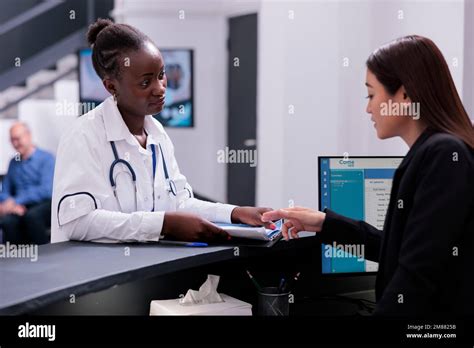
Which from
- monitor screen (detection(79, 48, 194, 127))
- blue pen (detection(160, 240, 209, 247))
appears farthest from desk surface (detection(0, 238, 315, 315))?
monitor screen (detection(79, 48, 194, 127))

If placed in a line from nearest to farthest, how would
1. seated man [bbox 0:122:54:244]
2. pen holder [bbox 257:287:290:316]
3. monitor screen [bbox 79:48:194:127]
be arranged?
pen holder [bbox 257:287:290:316]
seated man [bbox 0:122:54:244]
monitor screen [bbox 79:48:194:127]

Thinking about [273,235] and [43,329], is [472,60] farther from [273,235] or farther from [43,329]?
[43,329]

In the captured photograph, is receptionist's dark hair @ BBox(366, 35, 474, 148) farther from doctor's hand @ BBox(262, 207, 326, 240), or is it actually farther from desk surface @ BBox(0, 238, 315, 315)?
desk surface @ BBox(0, 238, 315, 315)

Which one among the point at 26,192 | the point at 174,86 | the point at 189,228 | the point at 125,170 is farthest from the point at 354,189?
the point at 174,86

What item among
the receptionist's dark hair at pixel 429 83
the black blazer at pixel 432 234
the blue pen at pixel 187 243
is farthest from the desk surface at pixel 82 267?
the receptionist's dark hair at pixel 429 83

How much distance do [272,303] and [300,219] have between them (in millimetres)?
203

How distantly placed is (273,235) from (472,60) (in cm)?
115

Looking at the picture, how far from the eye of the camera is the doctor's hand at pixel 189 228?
1233 millimetres

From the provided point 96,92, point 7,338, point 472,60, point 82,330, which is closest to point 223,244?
point 82,330

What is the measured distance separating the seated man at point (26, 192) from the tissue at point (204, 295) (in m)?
2.74

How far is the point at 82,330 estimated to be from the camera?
1006mm

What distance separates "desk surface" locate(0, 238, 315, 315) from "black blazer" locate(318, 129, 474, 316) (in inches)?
13.9

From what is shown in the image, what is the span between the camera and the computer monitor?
1356 mm

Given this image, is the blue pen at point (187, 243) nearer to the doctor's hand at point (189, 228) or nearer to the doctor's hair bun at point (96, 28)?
the doctor's hand at point (189, 228)
